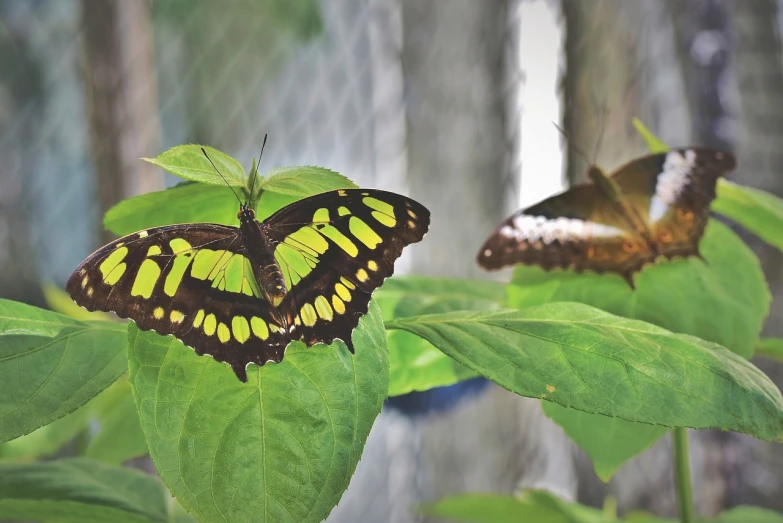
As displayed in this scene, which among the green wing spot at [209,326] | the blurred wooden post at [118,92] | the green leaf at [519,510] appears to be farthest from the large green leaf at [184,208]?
the blurred wooden post at [118,92]

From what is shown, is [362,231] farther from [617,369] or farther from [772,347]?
[772,347]

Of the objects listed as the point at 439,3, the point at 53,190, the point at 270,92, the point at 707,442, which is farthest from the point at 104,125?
the point at 707,442

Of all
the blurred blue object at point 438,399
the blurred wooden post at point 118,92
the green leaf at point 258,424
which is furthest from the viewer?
the blurred blue object at point 438,399

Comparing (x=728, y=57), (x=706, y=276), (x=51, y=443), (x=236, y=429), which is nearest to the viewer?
(x=236, y=429)

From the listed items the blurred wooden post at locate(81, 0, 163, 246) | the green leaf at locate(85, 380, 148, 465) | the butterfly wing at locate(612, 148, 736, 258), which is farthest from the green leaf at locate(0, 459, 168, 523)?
the blurred wooden post at locate(81, 0, 163, 246)

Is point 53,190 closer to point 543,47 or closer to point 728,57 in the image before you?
point 543,47

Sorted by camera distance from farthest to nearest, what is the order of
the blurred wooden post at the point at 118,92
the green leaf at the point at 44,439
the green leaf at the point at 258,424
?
the blurred wooden post at the point at 118,92 < the green leaf at the point at 44,439 < the green leaf at the point at 258,424

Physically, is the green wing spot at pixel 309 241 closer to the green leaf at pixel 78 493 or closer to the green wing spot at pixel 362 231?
the green wing spot at pixel 362 231

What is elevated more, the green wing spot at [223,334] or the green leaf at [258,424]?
the green wing spot at [223,334]
